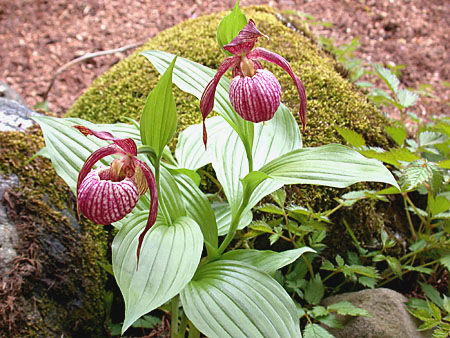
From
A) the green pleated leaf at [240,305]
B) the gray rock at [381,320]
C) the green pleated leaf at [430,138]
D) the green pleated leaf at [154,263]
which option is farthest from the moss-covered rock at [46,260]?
the green pleated leaf at [430,138]

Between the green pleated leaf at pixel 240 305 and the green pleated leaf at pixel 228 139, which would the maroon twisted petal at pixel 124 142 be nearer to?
the green pleated leaf at pixel 228 139

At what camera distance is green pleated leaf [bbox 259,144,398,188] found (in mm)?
1153

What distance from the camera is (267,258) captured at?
4.40 ft

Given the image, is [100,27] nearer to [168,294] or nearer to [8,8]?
[8,8]

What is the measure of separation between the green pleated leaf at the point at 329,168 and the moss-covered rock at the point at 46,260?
0.84 m

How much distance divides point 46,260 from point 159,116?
786 millimetres

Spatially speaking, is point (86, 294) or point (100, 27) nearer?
point (86, 294)

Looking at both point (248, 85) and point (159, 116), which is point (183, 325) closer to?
point (159, 116)

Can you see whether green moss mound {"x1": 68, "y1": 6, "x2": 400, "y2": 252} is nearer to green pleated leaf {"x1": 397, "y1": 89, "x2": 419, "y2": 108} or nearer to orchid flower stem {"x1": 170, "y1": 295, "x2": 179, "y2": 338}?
green pleated leaf {"x1": 397, "y1": 89, "x2": 419, "y2": 108}

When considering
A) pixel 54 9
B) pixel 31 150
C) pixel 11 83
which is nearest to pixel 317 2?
pixel 54 9

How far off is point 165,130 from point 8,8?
3977mm

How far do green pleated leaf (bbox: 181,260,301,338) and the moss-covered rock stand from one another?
1.89ft

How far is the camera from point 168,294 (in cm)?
105

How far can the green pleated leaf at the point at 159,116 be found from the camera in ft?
3.60
